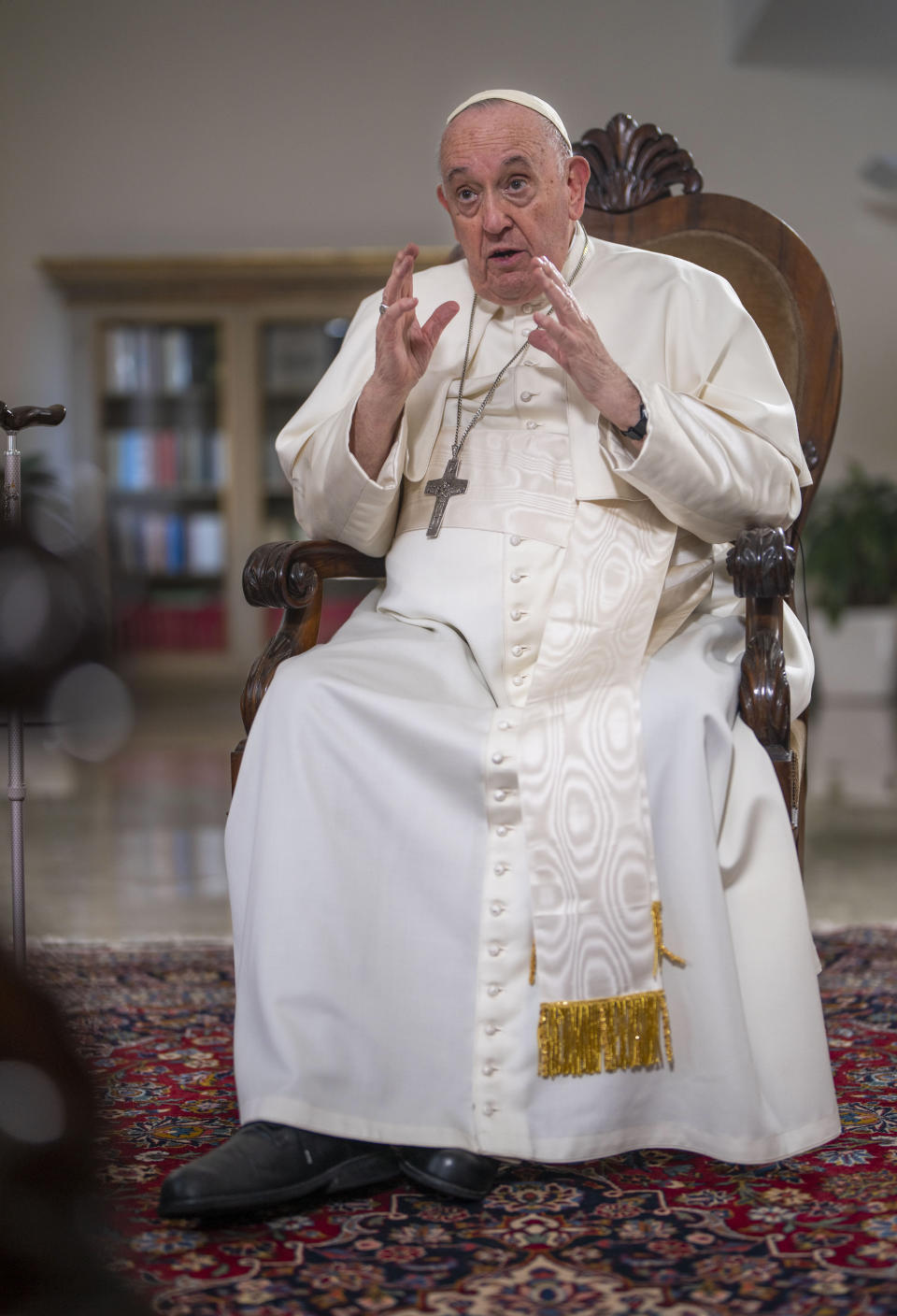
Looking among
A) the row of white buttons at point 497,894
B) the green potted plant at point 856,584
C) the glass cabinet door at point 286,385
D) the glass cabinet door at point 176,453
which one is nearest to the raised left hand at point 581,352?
the row of white buttons at point 497,894

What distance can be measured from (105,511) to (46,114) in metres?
9.02

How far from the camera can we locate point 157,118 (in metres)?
8.75

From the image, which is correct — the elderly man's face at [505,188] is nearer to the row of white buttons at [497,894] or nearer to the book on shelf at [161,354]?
the row of white buttons at [497,894]

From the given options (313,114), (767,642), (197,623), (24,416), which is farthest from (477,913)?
(313,114)

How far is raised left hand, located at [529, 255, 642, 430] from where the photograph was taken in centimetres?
191

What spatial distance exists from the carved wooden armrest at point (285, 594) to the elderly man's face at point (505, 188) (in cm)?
54

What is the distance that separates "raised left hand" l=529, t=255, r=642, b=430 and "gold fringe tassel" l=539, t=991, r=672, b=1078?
0.83 m

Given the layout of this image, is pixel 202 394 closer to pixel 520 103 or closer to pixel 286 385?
pixel 286 385

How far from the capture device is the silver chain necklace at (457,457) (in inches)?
84.0

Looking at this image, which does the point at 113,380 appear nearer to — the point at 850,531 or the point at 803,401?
the point at 850,531

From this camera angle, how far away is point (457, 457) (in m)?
2.17

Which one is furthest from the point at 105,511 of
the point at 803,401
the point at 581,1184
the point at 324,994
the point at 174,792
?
the point at 174,792

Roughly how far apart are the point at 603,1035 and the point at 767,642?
1.99 ft

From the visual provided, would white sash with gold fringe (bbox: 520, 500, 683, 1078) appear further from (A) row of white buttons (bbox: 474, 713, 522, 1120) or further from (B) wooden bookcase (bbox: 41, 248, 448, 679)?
(B) wooden bookcase (bbox: 41, 248, 448, 679)
